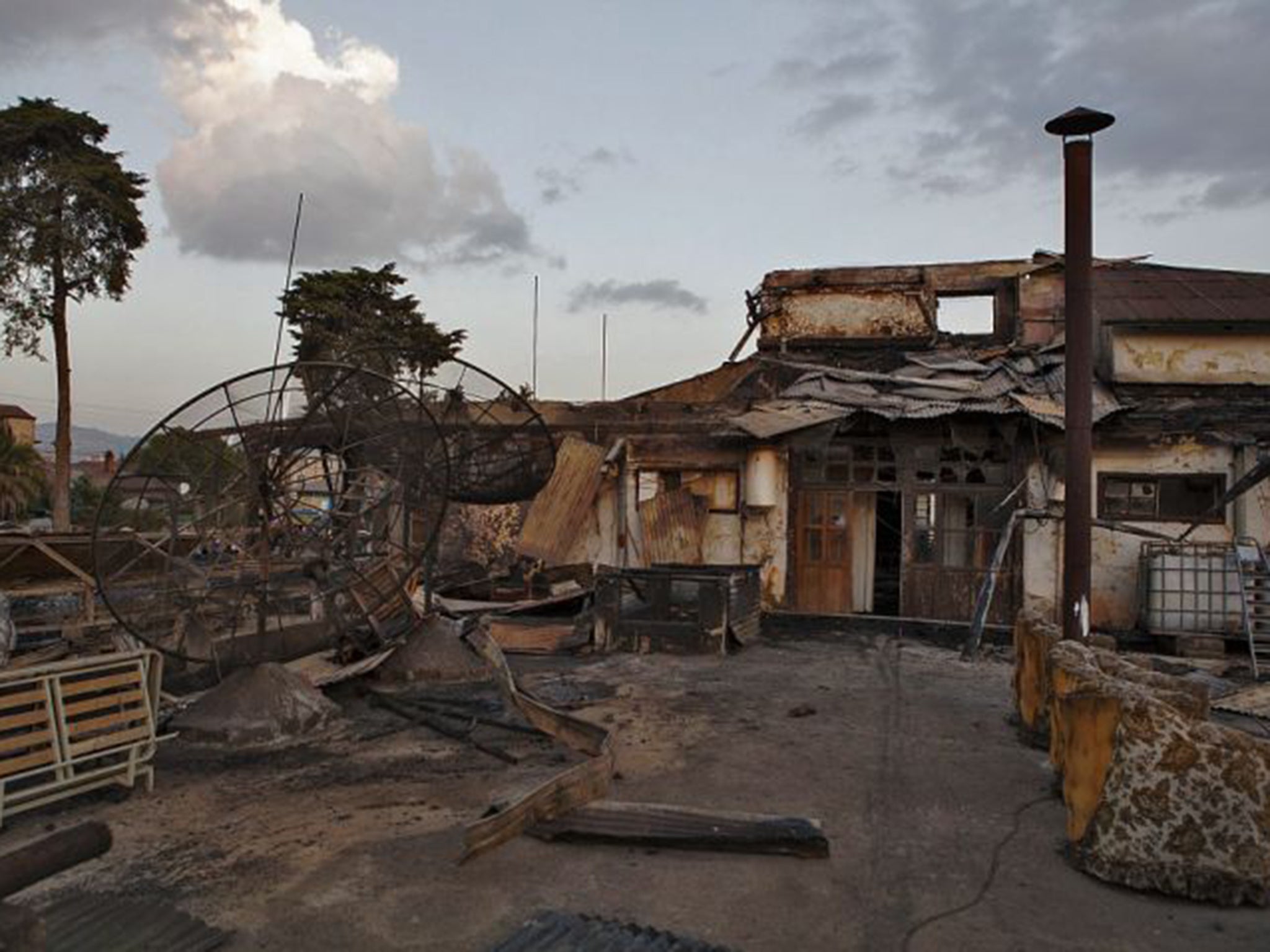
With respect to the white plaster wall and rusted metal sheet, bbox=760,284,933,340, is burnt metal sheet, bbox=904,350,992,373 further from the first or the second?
the white plaster wall

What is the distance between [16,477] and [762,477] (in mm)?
28778

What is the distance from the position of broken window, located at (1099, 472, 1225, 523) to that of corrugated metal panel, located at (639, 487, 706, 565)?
272 inches

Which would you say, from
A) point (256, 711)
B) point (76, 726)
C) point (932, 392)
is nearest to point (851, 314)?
point (932, 392)

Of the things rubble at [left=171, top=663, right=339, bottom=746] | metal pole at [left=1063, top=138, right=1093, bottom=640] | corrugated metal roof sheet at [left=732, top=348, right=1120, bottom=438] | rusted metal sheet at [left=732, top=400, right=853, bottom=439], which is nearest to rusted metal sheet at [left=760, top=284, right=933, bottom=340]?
A: corrugated metal roof sheet at [left=732, top=348, right=1120, bottom=438]

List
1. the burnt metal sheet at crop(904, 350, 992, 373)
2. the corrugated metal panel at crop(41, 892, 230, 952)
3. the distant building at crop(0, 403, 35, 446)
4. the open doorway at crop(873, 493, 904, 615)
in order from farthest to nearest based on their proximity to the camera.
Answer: the distant building at crop(0, 403, 35, 446) → the burnt metal sheet at crop(904, 350, 992, 373) → the open doorway at crop(873, 493, 904, 615) → the corrugated metal panel at crop(41, 892, 230, 952)

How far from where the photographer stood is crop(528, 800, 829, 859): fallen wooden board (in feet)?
18.9

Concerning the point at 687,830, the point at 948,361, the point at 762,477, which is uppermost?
the point at 948,361

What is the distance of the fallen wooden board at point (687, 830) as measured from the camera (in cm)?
575

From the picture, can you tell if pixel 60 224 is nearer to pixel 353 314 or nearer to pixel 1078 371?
pixel 353 314

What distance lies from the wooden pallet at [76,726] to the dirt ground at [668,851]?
241mm

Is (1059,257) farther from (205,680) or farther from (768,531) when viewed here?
(205,680)

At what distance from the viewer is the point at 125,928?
15.4 feet

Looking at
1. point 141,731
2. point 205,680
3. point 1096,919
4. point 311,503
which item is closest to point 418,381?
point 311,503

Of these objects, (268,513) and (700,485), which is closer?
(268,513)
